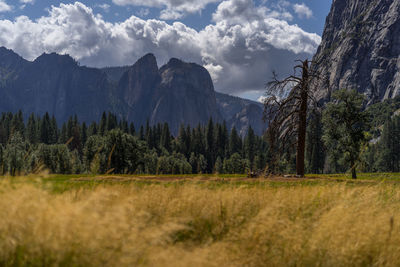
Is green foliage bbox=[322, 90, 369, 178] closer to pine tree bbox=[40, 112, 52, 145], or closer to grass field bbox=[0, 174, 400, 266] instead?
grass field bbox=[0, 174, 400, 266]

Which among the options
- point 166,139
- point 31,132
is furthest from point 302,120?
point 31,132

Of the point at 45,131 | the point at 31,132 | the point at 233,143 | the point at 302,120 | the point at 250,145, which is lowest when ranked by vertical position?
the point at 302,120

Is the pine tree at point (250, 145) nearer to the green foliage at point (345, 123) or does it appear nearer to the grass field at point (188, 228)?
the green foliage at point (345, 123)

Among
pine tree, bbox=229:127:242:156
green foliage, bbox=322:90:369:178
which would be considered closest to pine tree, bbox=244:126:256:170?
pine tree, bbox=229:127:242:156

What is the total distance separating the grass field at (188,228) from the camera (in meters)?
4.10

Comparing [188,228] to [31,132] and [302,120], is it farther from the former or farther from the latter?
[31,132]

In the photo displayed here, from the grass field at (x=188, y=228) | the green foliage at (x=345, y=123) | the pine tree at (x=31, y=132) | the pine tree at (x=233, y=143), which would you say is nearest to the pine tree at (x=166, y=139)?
the pine tree at (x=233, y=143)

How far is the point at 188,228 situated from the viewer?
617cm

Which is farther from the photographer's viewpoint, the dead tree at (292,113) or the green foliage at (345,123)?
the green foliage at (345,123)

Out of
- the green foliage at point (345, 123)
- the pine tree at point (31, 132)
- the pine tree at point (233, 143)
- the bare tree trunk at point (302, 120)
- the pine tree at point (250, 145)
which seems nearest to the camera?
the bare tree trunk at point (302, 120)

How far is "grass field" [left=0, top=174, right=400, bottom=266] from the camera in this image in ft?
13.4

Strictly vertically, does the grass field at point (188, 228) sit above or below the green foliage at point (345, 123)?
below

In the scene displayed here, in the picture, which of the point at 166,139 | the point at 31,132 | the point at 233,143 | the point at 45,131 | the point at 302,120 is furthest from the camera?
the point at 233,143

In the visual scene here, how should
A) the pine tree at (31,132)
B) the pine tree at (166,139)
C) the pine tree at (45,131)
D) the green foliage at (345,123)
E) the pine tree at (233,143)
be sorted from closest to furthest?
the green foliage at (345,123) < the pine tree at (31,132) < the pine tree at (45,131) < the pine tree at (166,139) < the pine tree at (233,143)
